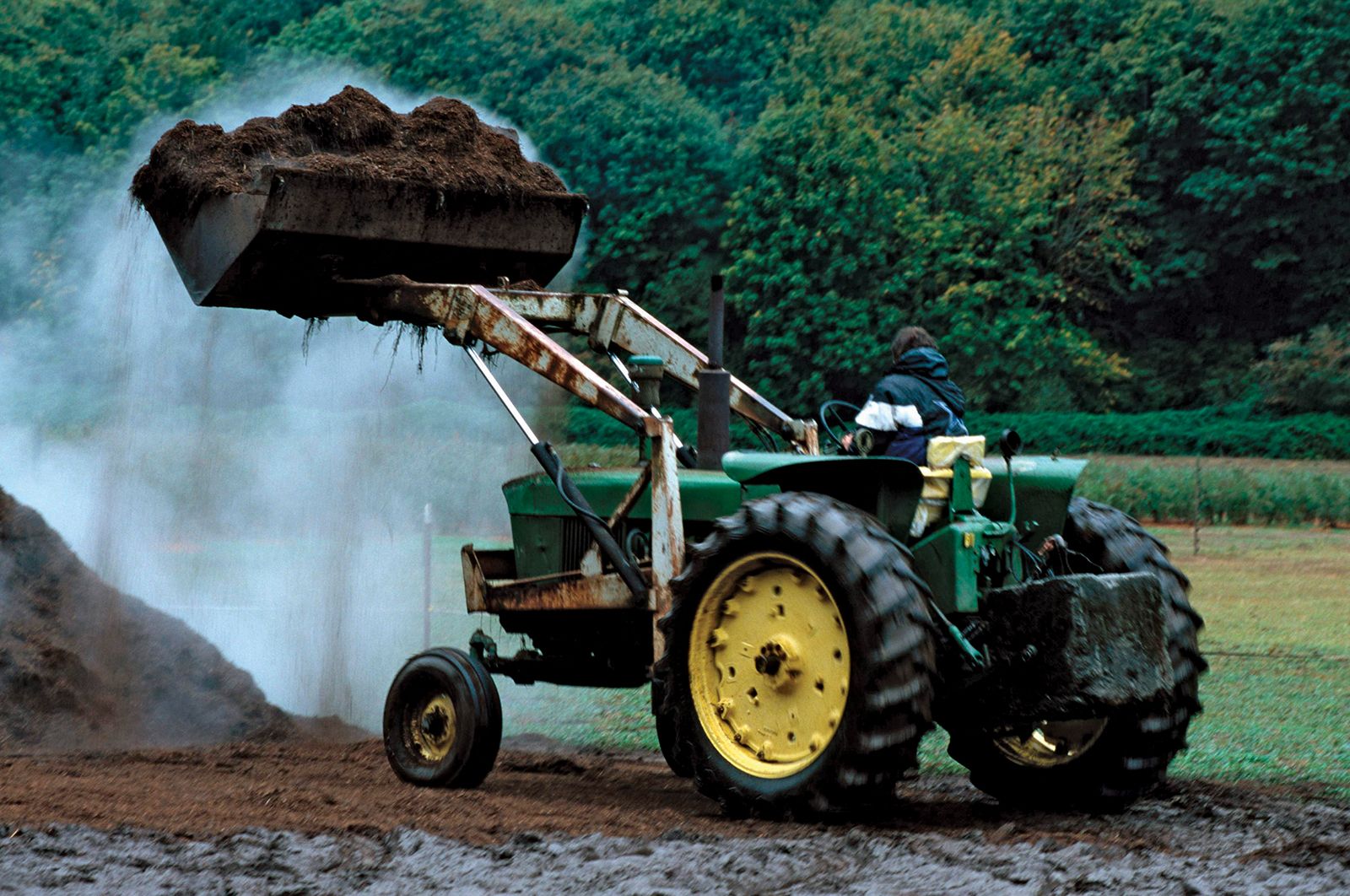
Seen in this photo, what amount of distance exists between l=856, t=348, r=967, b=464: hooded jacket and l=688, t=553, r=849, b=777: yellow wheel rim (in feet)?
2.57

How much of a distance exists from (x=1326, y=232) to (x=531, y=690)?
3266cm

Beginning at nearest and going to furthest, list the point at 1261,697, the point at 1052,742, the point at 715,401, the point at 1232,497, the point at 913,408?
1. the point at 913,408
2. the point at 715,401
3. the point at 1052,742
4. the point at 1261,697
5. the point at 1232,497

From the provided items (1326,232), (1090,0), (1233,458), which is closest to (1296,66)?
(1326,232)

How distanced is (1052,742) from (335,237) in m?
4.08

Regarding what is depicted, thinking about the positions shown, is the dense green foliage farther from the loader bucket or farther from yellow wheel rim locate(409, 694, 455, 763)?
yellow wheel rim locate(409, 694, 455, 763)

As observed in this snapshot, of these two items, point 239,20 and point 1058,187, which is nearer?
point 1058,187

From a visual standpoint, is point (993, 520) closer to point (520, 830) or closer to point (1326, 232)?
Answer: point (520, 830)

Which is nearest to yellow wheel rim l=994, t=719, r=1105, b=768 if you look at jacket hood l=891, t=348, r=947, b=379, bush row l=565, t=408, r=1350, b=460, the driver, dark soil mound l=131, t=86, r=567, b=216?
the driver

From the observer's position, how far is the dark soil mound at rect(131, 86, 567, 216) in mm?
8648

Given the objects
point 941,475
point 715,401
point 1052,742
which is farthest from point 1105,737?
point 715,401

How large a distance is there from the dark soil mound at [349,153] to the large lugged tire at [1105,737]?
348cm

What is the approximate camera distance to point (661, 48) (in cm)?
4959

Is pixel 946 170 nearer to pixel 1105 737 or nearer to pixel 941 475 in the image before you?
Answer: pixel 1105 737

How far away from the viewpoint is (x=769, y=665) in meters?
6.84
